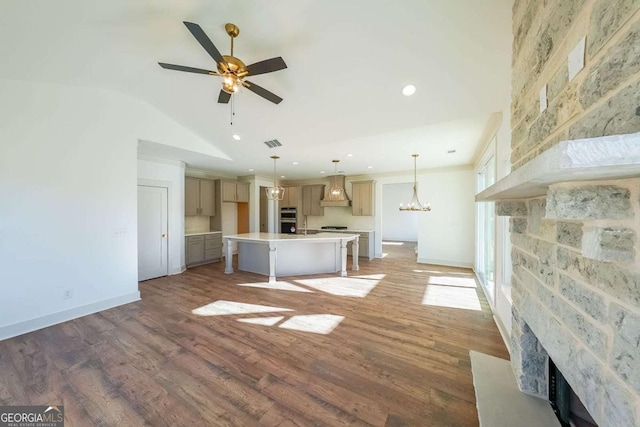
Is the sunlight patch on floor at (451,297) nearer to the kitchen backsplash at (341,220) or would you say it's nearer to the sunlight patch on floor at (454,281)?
the sunlight patch on floor at (454,281)

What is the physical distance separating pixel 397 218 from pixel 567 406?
1020 cm

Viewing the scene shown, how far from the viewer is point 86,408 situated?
1.68m

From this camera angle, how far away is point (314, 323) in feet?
9.62

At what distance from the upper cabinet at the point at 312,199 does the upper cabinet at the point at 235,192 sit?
192 cm

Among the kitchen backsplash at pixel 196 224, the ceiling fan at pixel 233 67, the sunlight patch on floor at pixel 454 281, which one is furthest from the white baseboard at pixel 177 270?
the sunlight patch on floor at pixel 454 281

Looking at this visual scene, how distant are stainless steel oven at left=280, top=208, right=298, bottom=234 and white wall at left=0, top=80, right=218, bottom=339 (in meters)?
4.87

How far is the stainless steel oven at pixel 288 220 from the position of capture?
8.14 m

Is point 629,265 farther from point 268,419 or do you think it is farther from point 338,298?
point 338,298

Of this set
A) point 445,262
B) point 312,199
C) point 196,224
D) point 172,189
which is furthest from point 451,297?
point 196,224

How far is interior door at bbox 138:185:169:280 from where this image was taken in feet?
15.4

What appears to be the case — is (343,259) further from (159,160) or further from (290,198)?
(159,160)

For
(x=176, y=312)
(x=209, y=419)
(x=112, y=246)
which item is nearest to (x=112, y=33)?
(x=112, y=246)

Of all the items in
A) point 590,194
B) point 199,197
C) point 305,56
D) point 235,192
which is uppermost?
point 305,56

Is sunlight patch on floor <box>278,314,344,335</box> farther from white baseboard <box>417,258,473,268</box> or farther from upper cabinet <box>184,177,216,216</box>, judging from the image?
upper cabinet <box>184,177,216,216</box>
